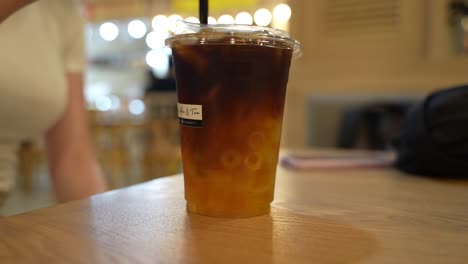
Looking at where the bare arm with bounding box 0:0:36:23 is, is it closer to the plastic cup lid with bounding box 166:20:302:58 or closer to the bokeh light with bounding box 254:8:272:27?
the plastic cup lid with bounding box 166:20:302:58

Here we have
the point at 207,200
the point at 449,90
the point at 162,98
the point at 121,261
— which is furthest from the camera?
the point at 162,98

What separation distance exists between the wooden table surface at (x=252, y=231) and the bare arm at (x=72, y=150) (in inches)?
12.7

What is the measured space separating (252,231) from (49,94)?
1.87 ft

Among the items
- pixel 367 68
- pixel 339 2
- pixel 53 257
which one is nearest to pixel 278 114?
pixel 53 257

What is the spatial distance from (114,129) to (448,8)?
7.81 ft

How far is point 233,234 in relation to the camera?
346mm

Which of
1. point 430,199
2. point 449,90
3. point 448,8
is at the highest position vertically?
point 448,8

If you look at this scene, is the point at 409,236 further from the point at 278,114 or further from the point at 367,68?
the point at 367,68

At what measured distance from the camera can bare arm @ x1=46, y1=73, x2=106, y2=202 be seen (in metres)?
0.81

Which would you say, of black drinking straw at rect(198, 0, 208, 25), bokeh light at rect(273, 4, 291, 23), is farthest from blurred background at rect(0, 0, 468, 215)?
bokeh light at rect(273, 4, 291, 23)

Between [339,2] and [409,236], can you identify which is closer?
[409,236]

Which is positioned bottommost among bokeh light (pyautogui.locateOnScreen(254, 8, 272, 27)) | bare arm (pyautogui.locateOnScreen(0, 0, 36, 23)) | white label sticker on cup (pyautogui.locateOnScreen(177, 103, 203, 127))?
white label sticker on cup (pyautogui.locateOnScreen(177, 103, 203, 127))

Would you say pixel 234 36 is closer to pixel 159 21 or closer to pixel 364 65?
pixel 364 65

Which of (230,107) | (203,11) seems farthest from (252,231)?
(203,11)
